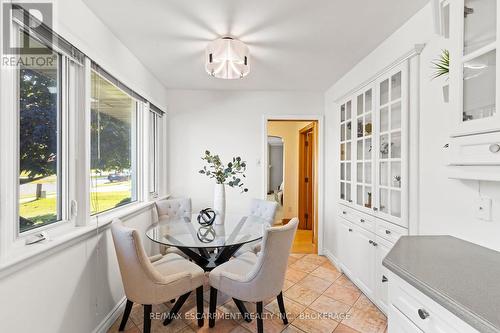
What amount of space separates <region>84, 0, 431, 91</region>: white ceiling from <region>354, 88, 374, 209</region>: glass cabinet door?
0.47 metres

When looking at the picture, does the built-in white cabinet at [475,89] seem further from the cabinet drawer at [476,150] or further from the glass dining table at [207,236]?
the glass dining table at [207,236]

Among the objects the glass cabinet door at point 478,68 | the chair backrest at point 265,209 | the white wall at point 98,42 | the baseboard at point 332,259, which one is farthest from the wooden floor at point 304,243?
the white wall at point 98,42

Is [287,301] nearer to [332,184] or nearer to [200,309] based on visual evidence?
[200,309]

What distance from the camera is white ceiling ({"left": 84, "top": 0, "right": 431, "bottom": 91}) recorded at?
1.68m

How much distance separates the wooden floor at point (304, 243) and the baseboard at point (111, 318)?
246 centimetres

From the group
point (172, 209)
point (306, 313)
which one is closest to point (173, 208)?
point (172, 209)

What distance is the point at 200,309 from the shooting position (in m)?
1.94

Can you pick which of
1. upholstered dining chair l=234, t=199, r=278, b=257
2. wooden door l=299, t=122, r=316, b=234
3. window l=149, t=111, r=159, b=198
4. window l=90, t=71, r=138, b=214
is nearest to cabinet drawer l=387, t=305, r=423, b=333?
upholstered dining chair l=234, t=199, r=278, b=257

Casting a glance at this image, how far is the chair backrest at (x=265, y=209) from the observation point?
2.75 meters

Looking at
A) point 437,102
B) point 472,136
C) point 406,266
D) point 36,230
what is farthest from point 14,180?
point 437,102

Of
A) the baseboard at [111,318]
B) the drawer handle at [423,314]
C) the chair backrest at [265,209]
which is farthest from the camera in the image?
the chair backrest at [265,209]

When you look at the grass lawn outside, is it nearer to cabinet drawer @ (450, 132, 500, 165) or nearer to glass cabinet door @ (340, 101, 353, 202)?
cabinet drawer @ (450, 132, 500, 165)

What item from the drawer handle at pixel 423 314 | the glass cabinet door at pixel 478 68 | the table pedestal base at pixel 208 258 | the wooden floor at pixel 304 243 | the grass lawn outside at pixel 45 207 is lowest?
the wooden floor at pixel 304 243

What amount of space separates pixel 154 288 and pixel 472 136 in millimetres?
2088
